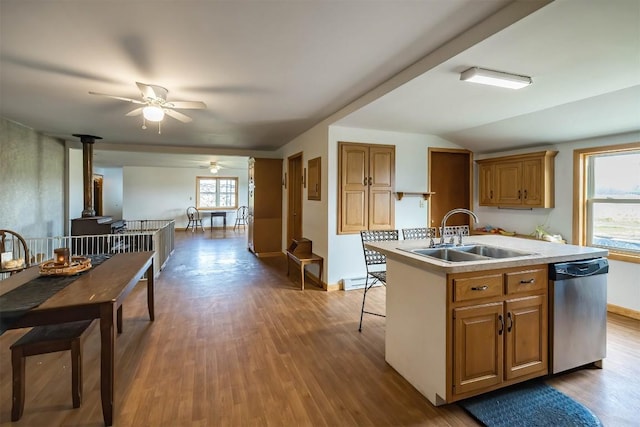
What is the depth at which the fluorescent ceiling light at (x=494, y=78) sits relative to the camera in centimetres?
226

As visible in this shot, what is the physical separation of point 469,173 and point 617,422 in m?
3.92

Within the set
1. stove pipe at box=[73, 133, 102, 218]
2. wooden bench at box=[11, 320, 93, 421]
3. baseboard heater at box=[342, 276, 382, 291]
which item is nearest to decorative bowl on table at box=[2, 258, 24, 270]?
wooden bench at box=[11, 320, 93, 421]

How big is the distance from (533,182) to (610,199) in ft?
2.68

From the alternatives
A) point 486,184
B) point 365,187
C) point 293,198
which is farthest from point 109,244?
point 486,184

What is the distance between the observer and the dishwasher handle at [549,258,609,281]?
2070 mm

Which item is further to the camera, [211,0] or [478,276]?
[478,276]

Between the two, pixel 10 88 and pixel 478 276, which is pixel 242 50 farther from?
pixel 10 88

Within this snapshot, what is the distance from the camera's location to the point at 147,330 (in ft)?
9.55

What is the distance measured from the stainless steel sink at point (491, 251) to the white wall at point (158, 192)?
34.0 ft

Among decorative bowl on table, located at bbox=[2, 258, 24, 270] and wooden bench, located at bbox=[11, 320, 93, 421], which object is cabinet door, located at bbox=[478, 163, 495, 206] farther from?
decorative bowl on table, located at bbox=[2, 258, 24, 270]

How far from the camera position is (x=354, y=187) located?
4.29m

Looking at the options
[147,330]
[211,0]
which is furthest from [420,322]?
[147,330]

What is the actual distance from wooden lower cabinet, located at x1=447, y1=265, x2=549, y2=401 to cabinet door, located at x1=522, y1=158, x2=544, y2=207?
2566mm

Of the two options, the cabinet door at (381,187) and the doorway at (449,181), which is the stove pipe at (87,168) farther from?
the doorway at (449,181)
